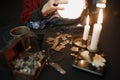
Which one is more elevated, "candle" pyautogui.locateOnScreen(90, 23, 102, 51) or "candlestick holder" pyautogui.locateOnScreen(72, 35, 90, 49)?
"candle" pyautogui.locateOnScreen(90, 23, 102, 51)

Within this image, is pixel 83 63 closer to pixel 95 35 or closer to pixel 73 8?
pixel 95 35

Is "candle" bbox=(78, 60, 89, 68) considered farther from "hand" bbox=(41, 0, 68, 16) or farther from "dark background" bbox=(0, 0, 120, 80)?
"hand" bbox=(41, 0, 68, 16)

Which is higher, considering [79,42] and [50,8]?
[50,8]

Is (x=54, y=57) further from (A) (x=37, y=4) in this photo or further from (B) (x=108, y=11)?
(A) (x=37, y=4)

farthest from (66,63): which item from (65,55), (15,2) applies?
(15,2)

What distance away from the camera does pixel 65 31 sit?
1053 mm

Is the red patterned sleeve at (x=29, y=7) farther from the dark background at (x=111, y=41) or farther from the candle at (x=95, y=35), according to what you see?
the candle at (x=95, y=35)

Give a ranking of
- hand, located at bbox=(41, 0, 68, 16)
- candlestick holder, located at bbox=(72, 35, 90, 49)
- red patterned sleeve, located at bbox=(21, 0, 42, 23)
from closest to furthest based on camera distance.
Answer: candlestick holder, located at bbox=(72, 35, 90, 49) < hand, located at bbox=(41, 0, 68, 16) < red patterned sleeve, located at bbox=(21, 0, 42, 23)

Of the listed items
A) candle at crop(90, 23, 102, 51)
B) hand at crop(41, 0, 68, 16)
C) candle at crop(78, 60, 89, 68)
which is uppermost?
hand at crop(41, 0, 68, 16)

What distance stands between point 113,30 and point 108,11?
9 centimetres

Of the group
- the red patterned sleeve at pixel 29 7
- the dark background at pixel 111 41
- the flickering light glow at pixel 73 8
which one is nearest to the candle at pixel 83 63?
the dark background at pixel 111 41

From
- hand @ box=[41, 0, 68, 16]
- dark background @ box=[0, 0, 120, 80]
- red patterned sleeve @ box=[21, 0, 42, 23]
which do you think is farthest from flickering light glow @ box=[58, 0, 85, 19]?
red patterned sleeve @ box=[21, 0, 42, 23]

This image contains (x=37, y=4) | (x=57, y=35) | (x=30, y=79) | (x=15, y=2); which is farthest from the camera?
(x=15, y=2)

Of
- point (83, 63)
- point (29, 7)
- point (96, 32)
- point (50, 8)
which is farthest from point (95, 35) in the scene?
point (29, 7)
